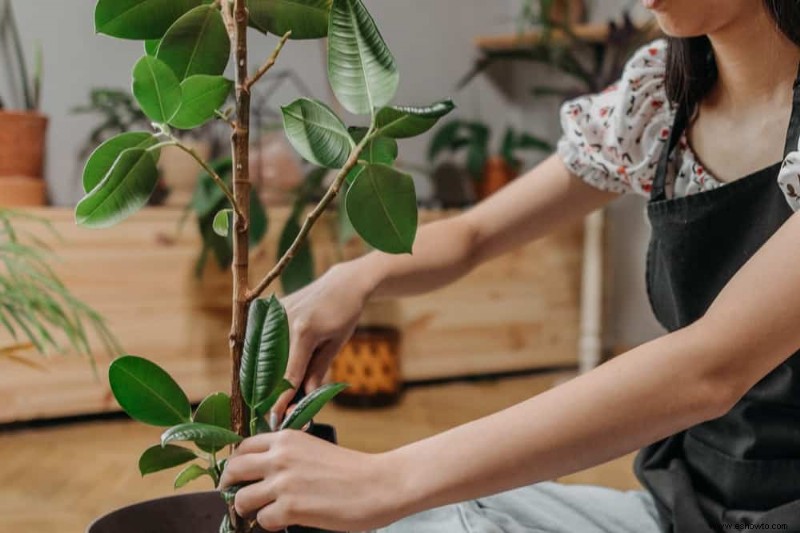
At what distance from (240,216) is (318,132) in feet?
0.25

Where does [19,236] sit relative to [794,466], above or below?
below

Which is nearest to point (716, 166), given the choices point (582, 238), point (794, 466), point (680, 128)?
point (680, 128)

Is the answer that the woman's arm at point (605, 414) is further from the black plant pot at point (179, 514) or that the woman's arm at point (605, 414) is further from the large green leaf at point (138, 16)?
the large green leaf at point (138, 16)

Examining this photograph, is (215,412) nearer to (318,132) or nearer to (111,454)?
(318,132)

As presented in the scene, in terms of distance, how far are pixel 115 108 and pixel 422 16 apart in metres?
1.04

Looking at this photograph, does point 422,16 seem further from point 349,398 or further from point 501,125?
point 349,398

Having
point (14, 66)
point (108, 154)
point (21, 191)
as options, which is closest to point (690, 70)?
point (108, 154)

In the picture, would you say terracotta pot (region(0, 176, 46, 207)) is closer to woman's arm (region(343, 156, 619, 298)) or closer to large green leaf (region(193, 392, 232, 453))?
woman's arm (region(343, 156, 619, 298))

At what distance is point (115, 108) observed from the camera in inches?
88.4

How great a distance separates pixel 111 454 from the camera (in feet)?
6.10

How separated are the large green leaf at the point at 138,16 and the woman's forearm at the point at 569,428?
0.33 m

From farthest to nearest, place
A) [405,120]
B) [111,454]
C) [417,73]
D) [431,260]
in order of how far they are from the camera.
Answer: [417,73], [111,454], [431,260], [405,120]

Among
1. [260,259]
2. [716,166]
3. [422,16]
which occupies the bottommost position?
[260,259]

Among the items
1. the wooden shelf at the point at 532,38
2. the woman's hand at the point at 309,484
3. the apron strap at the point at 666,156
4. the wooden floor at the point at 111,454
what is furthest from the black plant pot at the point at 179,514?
the wooden shelf at the point at 532,38
